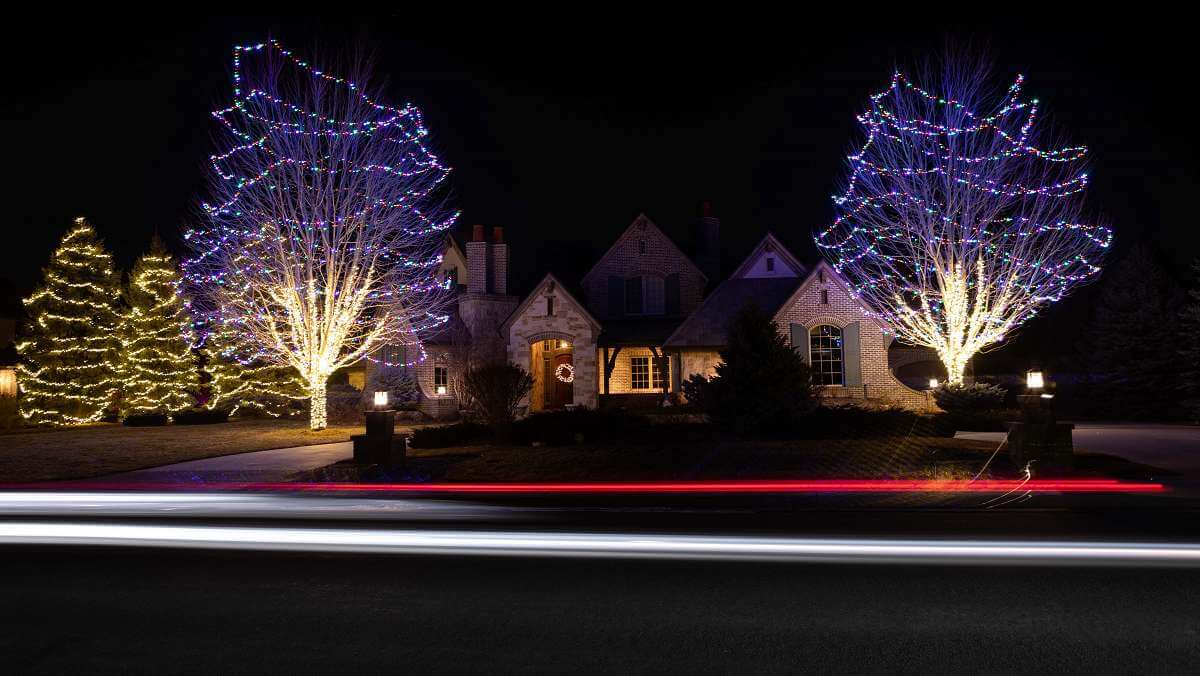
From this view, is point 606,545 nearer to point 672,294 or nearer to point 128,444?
point 128,444

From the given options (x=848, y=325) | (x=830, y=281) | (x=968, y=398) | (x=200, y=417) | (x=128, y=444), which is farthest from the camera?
(x=200, y=417)

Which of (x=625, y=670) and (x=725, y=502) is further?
(x=725, y=502)

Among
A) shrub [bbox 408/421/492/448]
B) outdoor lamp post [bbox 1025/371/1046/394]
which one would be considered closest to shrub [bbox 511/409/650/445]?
shrub [bbox 408/421/492/448]

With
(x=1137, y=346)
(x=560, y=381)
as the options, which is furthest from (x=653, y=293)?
(x=1137, y=346)

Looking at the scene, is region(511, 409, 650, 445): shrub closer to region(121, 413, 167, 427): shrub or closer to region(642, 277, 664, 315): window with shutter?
region(642, 277, 664, 315): window with shutter

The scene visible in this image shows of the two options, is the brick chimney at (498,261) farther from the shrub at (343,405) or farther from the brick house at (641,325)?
the shrub at (343,405)

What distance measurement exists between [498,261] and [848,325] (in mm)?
13084

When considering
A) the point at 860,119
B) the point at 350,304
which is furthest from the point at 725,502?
the point at 860,119

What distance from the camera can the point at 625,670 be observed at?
15.7 feet

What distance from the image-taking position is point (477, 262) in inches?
1257

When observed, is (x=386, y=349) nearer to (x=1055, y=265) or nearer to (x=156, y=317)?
(x=156, y=317)

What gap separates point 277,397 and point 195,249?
10275 mm

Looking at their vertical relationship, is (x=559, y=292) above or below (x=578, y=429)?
above

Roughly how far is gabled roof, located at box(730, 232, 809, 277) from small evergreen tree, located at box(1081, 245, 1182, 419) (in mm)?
11224
